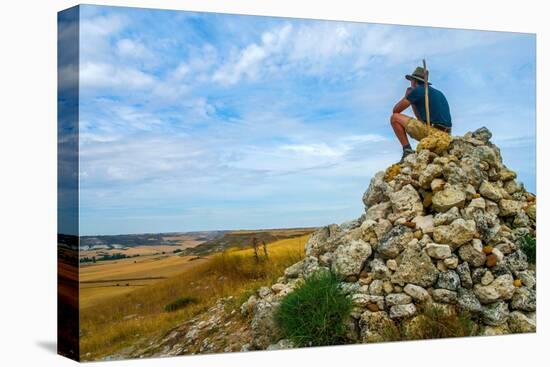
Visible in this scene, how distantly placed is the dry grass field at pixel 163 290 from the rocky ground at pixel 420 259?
152 millimetres

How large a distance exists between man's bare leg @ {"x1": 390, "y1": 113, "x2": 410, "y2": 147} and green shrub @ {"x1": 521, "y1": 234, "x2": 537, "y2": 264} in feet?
6.08

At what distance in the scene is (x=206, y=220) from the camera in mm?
9359

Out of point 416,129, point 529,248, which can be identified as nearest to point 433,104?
point 416,129

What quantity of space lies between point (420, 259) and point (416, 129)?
163cm

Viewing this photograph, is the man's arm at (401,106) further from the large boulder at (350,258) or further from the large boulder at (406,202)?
the large boulder at (350,258)

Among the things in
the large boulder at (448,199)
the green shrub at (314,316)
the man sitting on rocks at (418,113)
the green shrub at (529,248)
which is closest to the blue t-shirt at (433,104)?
Result: the man sitting on rocks at (418,113)

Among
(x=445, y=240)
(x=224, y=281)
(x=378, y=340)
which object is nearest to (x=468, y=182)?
(x=445, y=240)

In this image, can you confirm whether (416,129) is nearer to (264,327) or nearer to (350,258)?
(350,258)

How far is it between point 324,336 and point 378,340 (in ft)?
2.11

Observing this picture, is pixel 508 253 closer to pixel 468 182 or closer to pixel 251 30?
pixel 468 182

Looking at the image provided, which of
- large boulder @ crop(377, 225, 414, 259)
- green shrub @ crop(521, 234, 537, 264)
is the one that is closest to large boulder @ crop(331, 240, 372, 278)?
large boulder @ crop(377, 225, 414, 259)

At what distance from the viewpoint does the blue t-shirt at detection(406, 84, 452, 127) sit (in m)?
10.3

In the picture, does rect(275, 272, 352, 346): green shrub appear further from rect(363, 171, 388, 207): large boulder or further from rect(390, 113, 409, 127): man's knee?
rect(390, 113, 409, 127): man's knee

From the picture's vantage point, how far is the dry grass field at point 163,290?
8742mm
